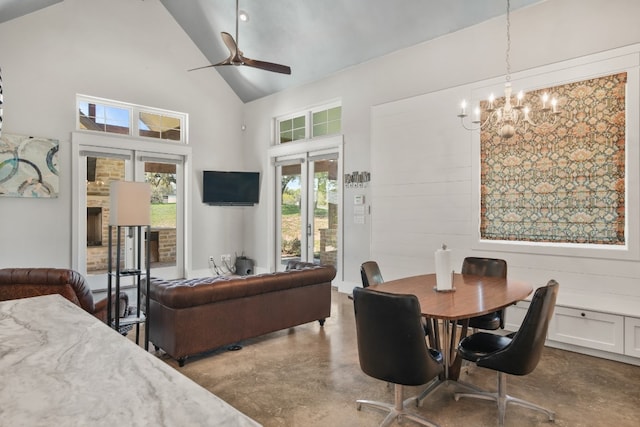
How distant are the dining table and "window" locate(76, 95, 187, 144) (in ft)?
17.6

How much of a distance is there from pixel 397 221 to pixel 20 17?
5.89m

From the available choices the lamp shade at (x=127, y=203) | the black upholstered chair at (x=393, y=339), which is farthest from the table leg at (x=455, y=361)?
the lamp shade at (x=127, y=203)

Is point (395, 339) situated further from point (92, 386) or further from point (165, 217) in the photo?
point (165, 217)

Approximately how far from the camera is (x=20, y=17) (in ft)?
18.0

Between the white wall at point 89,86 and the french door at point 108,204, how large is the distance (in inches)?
7.8

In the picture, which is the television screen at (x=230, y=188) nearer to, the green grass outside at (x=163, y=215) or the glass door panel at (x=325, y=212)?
the green grass outside at (x=163, y=215)

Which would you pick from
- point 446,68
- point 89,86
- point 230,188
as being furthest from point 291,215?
point 89,86

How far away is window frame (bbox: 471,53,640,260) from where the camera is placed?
363cm

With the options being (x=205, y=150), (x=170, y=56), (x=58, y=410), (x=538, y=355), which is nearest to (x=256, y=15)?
(x=170, y=56)

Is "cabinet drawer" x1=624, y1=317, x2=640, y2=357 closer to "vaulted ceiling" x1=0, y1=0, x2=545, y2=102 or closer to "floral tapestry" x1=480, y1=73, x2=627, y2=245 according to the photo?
"floral tapestry" x1=480, y1=73, x2=627, y2=245

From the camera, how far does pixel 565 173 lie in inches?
160

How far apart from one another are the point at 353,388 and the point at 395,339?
41.6 inches

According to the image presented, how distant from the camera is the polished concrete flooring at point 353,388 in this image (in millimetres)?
2572

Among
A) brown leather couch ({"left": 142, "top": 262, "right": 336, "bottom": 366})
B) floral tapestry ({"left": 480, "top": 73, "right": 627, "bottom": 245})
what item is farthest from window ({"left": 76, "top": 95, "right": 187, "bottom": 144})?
floral tapestry ({"left": 480, "top": 73, "right": 627, "bottom": 245})
